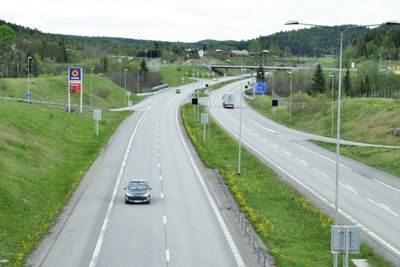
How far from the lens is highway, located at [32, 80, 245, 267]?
28.3 m

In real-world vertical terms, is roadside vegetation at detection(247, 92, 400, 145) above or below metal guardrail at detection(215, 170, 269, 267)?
above

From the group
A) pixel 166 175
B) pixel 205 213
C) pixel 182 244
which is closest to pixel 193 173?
pixel 166 175

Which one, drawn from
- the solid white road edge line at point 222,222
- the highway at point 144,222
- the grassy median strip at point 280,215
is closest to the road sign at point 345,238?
the grassy median strip at point 280,215

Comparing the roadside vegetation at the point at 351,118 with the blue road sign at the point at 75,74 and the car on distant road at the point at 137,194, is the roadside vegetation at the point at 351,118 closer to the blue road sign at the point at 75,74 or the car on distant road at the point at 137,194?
the blue road sign at the point at 75,74

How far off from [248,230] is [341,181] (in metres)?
21.8

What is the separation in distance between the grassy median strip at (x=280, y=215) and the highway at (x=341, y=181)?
1.51 meters

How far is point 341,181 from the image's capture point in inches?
2048

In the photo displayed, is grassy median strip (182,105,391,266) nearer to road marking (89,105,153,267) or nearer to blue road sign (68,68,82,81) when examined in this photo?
road marking (89,105,153,267)

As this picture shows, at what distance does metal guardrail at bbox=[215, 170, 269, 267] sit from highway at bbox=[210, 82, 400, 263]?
6.00 m

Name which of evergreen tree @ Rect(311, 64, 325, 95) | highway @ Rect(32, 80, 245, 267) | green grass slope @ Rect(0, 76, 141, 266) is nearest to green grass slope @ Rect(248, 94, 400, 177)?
highway @ Rect(32, 80, 245, 267)

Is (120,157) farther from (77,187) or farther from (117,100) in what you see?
(117,100)

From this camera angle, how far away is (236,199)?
137 ft

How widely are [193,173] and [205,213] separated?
49.6 ft

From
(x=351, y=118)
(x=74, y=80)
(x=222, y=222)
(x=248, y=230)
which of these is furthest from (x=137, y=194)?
(x=351, y=118)
